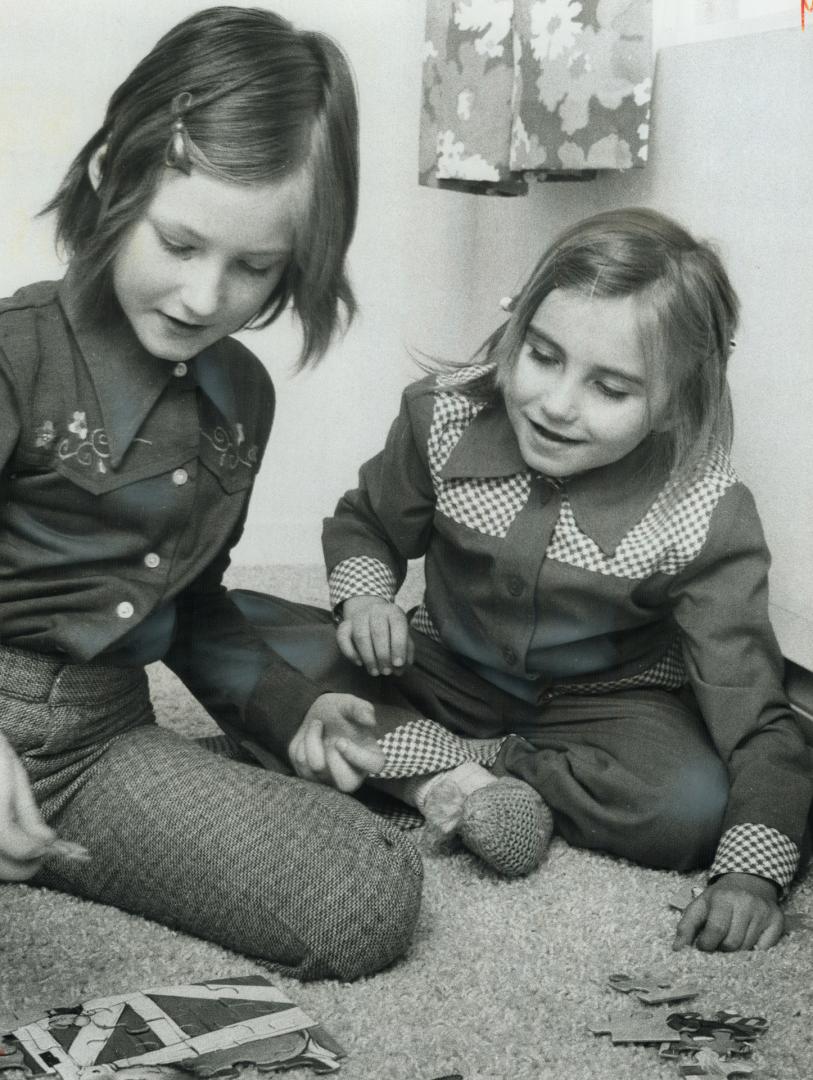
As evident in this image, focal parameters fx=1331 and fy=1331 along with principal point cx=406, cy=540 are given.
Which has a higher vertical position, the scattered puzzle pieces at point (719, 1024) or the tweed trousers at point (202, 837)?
the tweed trousers at point (202, 837)

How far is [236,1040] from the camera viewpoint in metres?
0.64

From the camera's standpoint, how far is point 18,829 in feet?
1.94

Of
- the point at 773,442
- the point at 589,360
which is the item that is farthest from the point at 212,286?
the point at 773,442

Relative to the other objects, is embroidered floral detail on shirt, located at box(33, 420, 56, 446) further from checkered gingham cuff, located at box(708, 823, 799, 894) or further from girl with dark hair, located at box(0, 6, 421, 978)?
checkered gingham cuff, located at box(708, 823, 799, 894)

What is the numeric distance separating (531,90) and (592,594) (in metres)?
0.47

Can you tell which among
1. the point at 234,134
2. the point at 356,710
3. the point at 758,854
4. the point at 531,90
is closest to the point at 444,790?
the point at 356,710

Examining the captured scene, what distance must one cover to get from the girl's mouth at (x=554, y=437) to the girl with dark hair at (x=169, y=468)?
0.54 feet

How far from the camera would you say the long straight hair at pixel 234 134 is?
29.3 inches

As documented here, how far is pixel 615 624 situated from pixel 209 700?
292mm

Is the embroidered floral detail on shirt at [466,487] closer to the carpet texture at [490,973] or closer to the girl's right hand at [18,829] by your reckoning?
the carpet texture at [490,973]

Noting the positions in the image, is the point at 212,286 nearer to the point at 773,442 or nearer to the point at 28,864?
the point at 28,864

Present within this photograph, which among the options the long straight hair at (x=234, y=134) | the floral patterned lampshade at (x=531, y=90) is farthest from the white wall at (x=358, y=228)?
the long straight hair at (x=234, y=134)

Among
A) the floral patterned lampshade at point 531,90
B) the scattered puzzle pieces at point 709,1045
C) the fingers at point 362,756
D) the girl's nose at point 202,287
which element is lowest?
the scattered puzzle pieces at point 709,1045

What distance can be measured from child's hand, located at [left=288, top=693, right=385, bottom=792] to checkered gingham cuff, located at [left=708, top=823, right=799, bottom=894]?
9.1 inches
